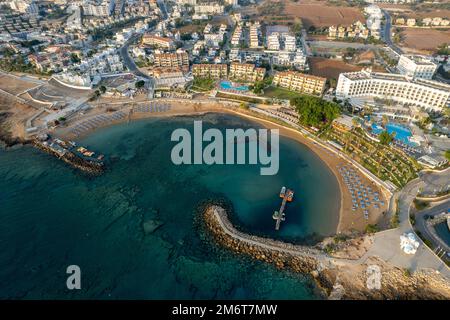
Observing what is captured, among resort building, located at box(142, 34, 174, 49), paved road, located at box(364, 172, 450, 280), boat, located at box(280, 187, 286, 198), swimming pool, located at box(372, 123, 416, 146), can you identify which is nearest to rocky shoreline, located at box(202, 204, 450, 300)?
paved road, located at box(364, 172, 450, 280)

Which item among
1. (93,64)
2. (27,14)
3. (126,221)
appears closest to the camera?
(126,221)

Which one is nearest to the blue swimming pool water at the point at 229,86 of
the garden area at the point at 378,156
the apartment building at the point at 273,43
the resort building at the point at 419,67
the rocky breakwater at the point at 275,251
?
the garden area at the point at 378,156

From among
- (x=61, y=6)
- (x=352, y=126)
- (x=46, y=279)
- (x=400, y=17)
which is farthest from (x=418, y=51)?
(x=61, y=6)

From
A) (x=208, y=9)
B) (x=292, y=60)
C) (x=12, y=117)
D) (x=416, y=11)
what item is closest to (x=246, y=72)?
(x=292, y=60)

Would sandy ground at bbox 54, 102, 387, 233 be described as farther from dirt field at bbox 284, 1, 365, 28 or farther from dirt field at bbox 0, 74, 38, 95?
dirt field at bbox 284, 1, 365, 28

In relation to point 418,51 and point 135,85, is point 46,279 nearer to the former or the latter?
point 135,85

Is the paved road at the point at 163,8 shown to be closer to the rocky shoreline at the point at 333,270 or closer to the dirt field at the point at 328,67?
the dirt field at the point at 328,67
